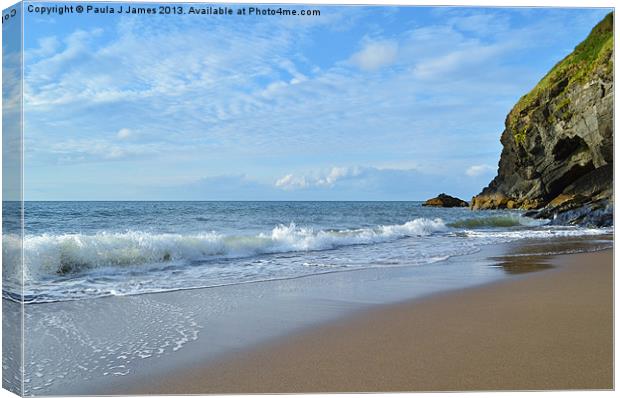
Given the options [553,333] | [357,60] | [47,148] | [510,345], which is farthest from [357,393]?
[47,148]

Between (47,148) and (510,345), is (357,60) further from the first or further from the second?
(47,148)

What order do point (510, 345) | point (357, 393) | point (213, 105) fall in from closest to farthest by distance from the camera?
point (357, 393) → point (510, 345) → point (213, 105)

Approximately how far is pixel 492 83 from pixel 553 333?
1795 mm

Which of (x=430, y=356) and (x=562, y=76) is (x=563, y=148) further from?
(x=430, y=356)

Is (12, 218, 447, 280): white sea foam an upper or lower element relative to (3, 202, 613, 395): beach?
upper

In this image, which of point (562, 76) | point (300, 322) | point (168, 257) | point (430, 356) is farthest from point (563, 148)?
point (430, 356)

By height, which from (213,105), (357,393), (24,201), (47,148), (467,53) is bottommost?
(357,393)

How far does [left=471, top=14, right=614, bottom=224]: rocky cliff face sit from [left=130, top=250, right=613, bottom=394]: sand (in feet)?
38.2

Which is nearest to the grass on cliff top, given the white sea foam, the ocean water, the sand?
the ocean water

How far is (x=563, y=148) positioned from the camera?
82.9 ft

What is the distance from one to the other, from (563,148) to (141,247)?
23079mm

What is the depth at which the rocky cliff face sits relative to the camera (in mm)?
17141

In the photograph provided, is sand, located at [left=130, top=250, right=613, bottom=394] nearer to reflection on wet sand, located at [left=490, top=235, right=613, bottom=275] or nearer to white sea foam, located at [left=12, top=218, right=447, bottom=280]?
white sea foam, located at [left=12, top=218, right=447, bottom=280]

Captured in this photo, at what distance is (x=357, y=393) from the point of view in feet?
8.77
